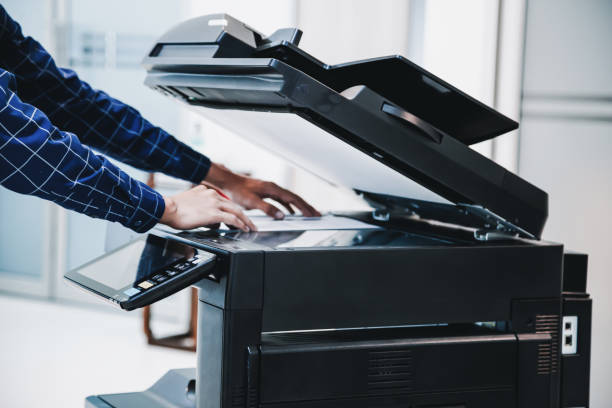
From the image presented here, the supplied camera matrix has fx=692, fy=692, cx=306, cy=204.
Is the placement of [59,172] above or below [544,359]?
above

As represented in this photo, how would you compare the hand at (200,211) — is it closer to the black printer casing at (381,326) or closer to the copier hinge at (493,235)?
the black printer casing at (381,326)

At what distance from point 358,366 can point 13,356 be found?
2.61 m

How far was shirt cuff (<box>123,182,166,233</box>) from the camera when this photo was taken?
0.98 metres

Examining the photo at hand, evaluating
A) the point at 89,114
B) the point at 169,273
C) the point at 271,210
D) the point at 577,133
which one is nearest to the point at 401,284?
the point at 169,273

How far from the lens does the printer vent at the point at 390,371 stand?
3.01 ft

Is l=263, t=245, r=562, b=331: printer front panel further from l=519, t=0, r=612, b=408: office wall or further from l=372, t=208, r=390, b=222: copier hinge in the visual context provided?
l=519, t=0, r=612, b=408: office wall

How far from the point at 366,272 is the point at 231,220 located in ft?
0.75

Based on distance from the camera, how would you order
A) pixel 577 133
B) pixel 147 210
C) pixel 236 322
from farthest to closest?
1. pixel 577 133
2. pixel 147 210
3. pixel 236 322

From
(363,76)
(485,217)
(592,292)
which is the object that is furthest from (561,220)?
(363,76)

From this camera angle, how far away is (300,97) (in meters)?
0.82

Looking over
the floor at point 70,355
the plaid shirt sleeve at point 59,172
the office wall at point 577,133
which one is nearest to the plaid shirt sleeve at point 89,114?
the plaid shirt sleeve at point 59,172

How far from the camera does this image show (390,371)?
0.93 metres

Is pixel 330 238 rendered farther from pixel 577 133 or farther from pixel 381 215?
pixel 577 133

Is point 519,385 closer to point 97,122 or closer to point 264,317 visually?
point 264,317
